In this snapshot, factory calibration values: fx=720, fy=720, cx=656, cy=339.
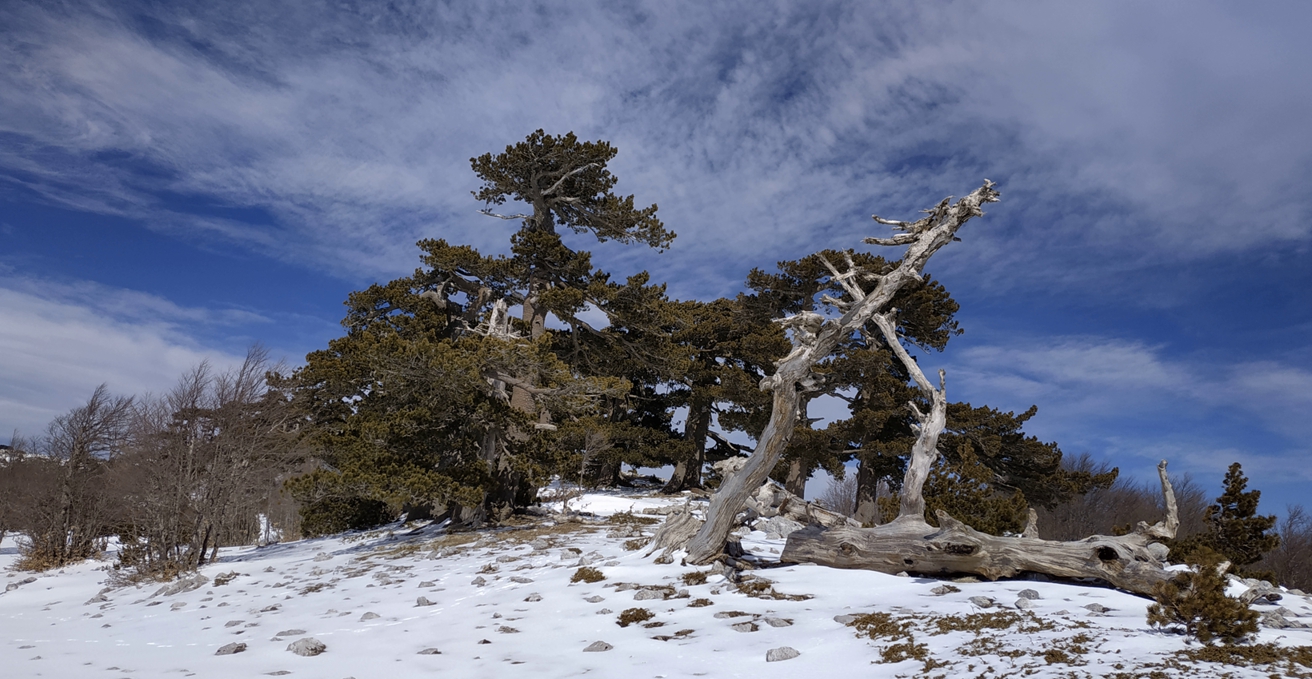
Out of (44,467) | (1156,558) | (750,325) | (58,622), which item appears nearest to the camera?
(1156,558)

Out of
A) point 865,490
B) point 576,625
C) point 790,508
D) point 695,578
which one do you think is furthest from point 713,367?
point 576,625

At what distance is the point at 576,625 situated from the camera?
838 cm

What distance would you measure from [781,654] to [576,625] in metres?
2.80

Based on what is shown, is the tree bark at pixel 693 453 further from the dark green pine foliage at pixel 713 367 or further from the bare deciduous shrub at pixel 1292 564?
the bare deciduous shrub at pixel 1292 564

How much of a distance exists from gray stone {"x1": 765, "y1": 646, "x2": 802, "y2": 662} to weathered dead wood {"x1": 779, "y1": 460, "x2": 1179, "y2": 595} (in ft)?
12.7

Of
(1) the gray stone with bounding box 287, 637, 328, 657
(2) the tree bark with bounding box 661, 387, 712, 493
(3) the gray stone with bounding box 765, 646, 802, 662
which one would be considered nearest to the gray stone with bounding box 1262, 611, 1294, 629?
(3) the gray stone with bounding box 765, 646, 802, 662

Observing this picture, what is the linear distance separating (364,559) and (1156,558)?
13737mm

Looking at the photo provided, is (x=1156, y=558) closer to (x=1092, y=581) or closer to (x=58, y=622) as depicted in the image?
(x=1092, y=581)

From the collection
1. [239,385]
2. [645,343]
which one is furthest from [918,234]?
[239,385]

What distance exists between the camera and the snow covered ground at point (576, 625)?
6.19m

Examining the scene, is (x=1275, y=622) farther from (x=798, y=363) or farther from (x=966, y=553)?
(x=798, y=363)

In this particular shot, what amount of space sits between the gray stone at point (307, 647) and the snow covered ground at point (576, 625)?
81 millimetres

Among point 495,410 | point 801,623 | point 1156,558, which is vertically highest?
point 495,410

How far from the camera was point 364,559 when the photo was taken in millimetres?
14977
